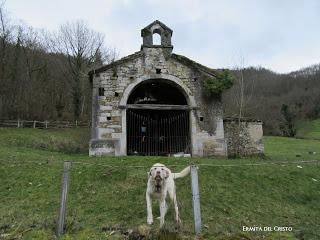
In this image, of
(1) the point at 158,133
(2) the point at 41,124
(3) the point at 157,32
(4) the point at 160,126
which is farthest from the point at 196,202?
(2) the point at 41,124

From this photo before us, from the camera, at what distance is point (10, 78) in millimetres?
28000

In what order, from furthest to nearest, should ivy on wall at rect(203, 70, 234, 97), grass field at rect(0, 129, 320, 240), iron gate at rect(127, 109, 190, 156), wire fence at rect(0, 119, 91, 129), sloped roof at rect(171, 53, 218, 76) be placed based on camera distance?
1. wire fence at rect(0, 119, 91, 129)
2. iron gate at rect(127, 109, 190, 156)
3. sloped roof at rect(171, 53, 218, 76)
4. ivy on wall at rect(203, 70, 234, 97)
5. grass field at rect(0, 129, 320, 240)

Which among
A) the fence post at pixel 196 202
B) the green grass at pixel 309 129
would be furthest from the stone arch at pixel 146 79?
the green grass at pixel 309 129

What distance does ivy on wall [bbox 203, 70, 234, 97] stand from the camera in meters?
17.3

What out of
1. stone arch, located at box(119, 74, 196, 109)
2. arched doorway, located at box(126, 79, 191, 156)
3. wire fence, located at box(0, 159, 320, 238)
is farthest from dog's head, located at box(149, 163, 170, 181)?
stone arch, located at box(119, 74, 196, 109)

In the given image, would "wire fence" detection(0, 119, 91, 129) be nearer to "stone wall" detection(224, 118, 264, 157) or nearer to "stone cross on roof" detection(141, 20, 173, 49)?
"stone cross on roof" detection(141, 20, 173, 49)

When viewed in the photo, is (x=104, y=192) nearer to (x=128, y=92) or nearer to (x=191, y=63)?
(x=128, y=92)

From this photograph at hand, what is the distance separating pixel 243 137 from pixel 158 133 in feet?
14.1

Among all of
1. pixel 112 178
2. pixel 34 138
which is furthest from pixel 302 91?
pixel 112 178

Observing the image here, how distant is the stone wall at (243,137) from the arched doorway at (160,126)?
214 centimetres

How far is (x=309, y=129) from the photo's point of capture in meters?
47.4

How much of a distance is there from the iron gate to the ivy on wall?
157 cm

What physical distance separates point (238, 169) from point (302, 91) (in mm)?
48747

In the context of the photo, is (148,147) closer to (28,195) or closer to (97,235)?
(28,195)
